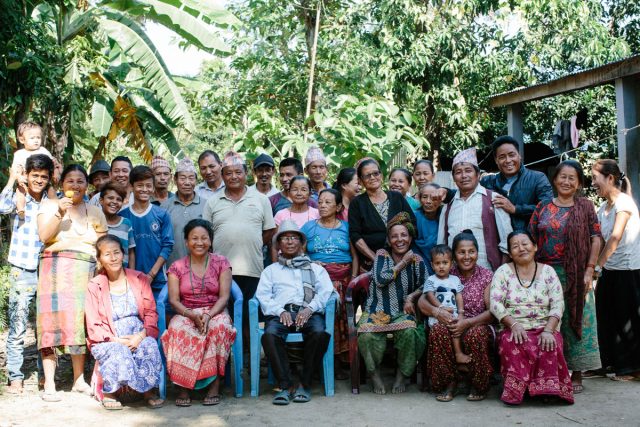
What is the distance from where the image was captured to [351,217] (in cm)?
542

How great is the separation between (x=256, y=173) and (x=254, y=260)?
3.25 feet

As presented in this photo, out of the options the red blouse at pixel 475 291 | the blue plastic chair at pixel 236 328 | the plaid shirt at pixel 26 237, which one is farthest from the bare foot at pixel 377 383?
the plaid shirt at pixel 26 237

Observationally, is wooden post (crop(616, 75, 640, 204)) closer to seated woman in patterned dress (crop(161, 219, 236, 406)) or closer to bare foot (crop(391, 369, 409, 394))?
bare foot (crop(391, 369, 409, 394))

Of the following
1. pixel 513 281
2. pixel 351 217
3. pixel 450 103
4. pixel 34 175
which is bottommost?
pixel 513 281

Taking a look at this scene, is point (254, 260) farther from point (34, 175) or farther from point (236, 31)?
point (236, 31)

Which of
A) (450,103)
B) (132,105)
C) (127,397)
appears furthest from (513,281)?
(132,105)

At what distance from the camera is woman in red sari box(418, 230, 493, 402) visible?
183 inches

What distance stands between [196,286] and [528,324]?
2458 mm

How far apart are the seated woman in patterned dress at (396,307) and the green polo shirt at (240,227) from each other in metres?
1.00

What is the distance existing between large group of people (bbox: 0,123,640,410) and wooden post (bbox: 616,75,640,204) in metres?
2.52

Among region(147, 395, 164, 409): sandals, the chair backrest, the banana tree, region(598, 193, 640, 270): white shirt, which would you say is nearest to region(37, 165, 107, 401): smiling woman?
region(147, 395, 164, 409): sandals

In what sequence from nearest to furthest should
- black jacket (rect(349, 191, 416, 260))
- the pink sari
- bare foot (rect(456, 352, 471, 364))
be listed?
the pink sari → bare foot (rect(456, 352, 471, 364)) → black jacket (rect(349, 191, 416, 260))

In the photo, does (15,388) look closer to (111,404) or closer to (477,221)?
(111,404)

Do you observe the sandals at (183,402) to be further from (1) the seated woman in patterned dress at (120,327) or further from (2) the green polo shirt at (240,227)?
(2) the green polo shirt at (240,227)
